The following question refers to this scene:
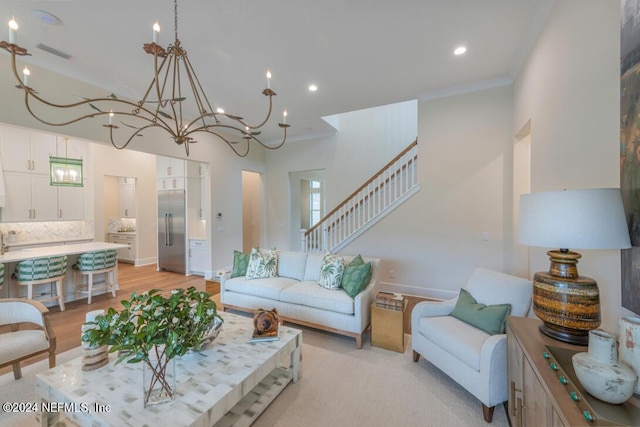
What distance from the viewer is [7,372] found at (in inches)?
86.9

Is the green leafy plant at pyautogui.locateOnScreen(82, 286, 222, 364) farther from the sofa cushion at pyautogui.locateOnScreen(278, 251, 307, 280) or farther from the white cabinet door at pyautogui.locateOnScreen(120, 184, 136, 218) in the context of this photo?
the white cabinet door at pyautogui.locateOnScreen(120, 184, 136, 218)

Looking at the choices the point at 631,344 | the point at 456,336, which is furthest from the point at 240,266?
the point at 631,344

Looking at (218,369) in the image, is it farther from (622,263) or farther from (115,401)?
(622,263)

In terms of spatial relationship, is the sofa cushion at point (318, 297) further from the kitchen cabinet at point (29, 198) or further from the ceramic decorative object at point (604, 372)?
the kitchen cabinet at point (29, 198)

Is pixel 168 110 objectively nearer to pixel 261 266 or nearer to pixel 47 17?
pixel 47 17

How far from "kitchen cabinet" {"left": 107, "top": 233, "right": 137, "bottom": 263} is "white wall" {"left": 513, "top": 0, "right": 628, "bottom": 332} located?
27.2 feet

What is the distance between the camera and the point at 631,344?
3.03ft

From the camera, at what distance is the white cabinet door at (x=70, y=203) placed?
197 inches

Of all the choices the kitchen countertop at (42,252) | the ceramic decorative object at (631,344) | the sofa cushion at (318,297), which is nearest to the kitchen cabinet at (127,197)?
the kitchen countertop at (42,252)

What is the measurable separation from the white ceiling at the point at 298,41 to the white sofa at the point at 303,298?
8.03ft

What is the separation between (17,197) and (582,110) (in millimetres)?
7563

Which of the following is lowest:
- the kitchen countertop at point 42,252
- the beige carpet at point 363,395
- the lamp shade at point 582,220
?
the beige carpet at point 363,395

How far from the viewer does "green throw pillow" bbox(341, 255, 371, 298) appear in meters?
2.79

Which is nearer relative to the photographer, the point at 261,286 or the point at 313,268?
the point at 261,286
